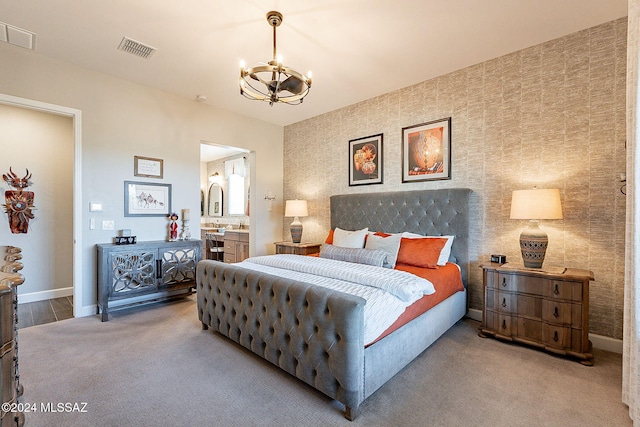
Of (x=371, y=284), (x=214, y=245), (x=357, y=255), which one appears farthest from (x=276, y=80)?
(x=214, y=245)

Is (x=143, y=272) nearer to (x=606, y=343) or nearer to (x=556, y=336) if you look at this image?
(x=556, y=336)

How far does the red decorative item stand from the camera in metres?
3.84

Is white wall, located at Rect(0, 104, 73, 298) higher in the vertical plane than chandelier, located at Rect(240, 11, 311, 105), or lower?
lower

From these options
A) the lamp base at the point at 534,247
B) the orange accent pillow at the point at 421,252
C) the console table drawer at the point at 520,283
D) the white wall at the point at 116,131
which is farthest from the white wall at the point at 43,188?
the lamp base at the point at 534,247

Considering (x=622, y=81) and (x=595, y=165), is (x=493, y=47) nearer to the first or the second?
(x=622, y=81)

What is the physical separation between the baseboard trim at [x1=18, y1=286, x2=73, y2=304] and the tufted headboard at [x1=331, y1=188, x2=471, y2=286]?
414 cm

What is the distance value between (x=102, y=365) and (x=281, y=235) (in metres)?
3.58

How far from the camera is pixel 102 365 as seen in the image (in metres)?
2.31

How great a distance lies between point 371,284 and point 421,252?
112 cm

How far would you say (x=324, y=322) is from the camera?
71.4 inches

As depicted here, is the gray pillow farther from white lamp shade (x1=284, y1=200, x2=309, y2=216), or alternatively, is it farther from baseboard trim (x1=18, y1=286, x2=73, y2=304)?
baseboard trim (x1=18, y1=286, x2=73, y2=304)

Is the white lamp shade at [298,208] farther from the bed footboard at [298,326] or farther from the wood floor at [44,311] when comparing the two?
the wood floor at [44,311]

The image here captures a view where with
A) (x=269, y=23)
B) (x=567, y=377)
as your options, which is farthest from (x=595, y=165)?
(x=269, y=23)

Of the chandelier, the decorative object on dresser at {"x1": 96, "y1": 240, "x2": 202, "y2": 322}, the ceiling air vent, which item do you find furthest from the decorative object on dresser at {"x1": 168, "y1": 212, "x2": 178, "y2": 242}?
the chandelier
